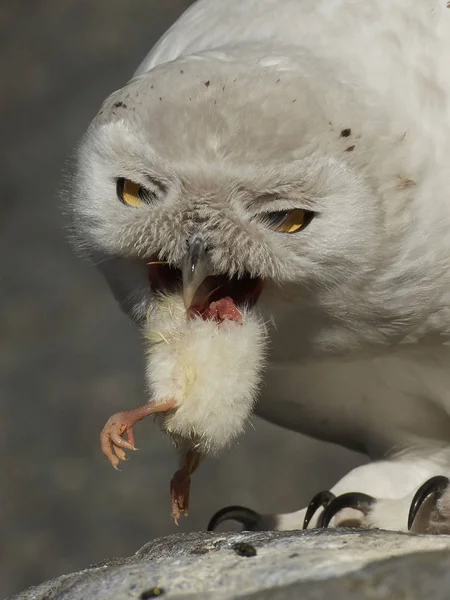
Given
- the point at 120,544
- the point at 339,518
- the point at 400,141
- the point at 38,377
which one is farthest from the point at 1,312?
the point at 400,141

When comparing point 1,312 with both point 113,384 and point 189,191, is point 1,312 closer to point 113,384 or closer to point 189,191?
point 113,384

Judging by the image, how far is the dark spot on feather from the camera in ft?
4.39

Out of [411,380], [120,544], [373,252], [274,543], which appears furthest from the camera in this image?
[120,544]

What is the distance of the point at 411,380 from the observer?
1.92m

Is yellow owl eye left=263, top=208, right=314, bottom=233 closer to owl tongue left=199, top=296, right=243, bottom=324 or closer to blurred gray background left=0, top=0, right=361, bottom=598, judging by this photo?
owl tongue left=199, top=296, right=243, bottom=324

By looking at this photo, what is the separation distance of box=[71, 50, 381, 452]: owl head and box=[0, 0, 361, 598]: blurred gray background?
93.8 inches

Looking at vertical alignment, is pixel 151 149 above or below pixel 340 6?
below

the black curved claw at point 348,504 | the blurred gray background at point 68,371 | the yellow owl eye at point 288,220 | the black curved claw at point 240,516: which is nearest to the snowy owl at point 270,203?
the yellow owl eye at point 288,220

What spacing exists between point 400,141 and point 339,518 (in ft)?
2.28

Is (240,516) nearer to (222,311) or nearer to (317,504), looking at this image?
(317,504)

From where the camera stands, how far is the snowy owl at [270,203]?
1.41 meters

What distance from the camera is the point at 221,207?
4.64ft

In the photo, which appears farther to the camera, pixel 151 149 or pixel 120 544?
pixel 120 544

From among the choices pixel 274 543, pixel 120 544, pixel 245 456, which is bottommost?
pixel 274 543
